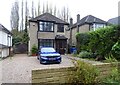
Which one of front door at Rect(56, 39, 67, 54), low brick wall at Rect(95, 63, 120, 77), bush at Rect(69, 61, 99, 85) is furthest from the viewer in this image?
front door at Rect(56, 39, 67, 54)

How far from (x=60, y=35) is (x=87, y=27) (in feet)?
15.6

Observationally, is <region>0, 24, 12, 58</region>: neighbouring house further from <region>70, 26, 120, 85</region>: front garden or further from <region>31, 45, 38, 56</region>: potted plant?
Result: <region>70, 26, 120, 85</region>: front garden

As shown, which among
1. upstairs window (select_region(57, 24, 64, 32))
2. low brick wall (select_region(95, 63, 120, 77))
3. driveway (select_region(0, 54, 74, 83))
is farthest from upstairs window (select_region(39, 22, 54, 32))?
low brick wall (select_region(95, 63, 120, 77))

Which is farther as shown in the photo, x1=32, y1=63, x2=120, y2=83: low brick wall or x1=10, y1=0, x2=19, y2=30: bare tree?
x1=10, y1=0, x2=19, y2=30: bare tree

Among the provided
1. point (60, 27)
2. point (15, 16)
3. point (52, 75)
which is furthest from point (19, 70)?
point (15, 16)

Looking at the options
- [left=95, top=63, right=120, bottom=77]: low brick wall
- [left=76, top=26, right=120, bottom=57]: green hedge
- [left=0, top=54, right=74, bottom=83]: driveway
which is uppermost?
[left=76, top=26, right=120, bottom=57]: green hedge

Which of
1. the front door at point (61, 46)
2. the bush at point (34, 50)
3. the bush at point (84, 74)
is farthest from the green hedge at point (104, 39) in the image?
the front door at point (61, 46)

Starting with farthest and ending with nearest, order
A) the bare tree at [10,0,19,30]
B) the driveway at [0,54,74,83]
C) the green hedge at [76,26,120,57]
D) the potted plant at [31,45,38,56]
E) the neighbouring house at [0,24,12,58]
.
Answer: the bare tree at [10,0,19,30] → the potted plant at [31,45,38,56] → the neighbouring house at [0,24,12,58] → the green hedge at [76,26,120,57] → the driveway at [0,54,74,83]

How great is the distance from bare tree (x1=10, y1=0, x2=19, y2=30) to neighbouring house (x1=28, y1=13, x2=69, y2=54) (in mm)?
16619

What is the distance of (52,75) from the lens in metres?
5.79

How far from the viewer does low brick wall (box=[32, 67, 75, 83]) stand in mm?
5570

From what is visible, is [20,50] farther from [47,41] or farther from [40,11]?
[40,11]

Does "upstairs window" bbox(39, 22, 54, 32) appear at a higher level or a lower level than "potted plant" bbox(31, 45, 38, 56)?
higher

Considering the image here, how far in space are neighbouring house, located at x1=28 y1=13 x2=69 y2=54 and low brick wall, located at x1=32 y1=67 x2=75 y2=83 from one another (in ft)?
65.2
